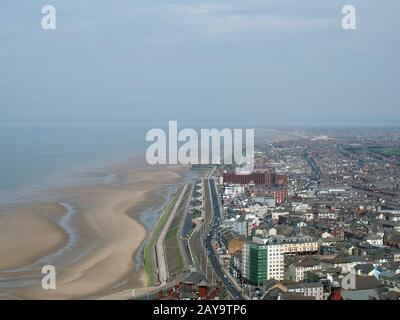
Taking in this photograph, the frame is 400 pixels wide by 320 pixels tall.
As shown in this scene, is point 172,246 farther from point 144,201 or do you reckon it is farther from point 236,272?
point 144,201

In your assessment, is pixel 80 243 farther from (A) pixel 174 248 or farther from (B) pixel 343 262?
(B) pixel 343 262

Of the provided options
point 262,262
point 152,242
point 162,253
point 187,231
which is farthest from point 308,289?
point 187,231

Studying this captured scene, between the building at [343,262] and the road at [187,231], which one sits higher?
the building at [343,262]

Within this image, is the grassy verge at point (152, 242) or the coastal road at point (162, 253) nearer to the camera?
the coastal road at point (162, 253)

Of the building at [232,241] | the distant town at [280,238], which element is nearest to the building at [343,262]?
the distant town at [280,238]

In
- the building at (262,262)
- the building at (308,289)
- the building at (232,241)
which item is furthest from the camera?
the building at (232,241)

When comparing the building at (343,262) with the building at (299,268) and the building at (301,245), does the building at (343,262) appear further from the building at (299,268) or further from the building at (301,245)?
the building at (301,245)

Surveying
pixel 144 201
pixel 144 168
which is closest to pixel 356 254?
pixel 144 201

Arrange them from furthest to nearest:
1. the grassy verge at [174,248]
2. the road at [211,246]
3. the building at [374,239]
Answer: the building at [374,239]
the grassy verge at [174,248]
the road at [211,246]
